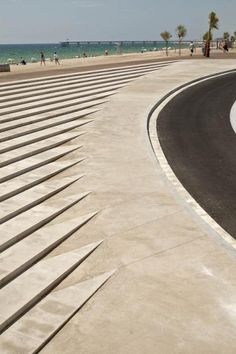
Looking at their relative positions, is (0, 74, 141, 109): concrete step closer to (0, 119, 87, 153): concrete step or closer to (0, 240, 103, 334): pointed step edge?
(0, 119, 87, 153): concrete step

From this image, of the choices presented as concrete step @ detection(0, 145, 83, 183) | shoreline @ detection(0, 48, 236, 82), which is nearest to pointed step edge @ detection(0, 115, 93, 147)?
concrete step @ detection(0, 145, 83, 183)

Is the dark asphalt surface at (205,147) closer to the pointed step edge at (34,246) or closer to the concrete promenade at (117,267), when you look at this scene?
the concrete promenade at (117,267)

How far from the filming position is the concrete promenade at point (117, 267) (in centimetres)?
572

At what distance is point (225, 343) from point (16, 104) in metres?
16.5

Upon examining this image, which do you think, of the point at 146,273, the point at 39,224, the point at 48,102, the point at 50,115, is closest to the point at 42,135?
the point at 50,115

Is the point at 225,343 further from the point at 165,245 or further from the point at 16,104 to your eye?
the point at 16,104

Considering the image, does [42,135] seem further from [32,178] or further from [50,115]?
[32,178]

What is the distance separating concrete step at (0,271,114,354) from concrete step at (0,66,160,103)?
1428 cm

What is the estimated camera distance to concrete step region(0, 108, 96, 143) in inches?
586

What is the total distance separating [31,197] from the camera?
10.3 m

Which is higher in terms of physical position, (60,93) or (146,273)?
(60,93)

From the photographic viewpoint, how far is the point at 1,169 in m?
11.9

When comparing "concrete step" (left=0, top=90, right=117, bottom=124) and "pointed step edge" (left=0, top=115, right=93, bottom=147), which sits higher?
"concrete step" (left=0, top=90, right=117, bottom=124)

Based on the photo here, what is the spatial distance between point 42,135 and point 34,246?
8.04m
